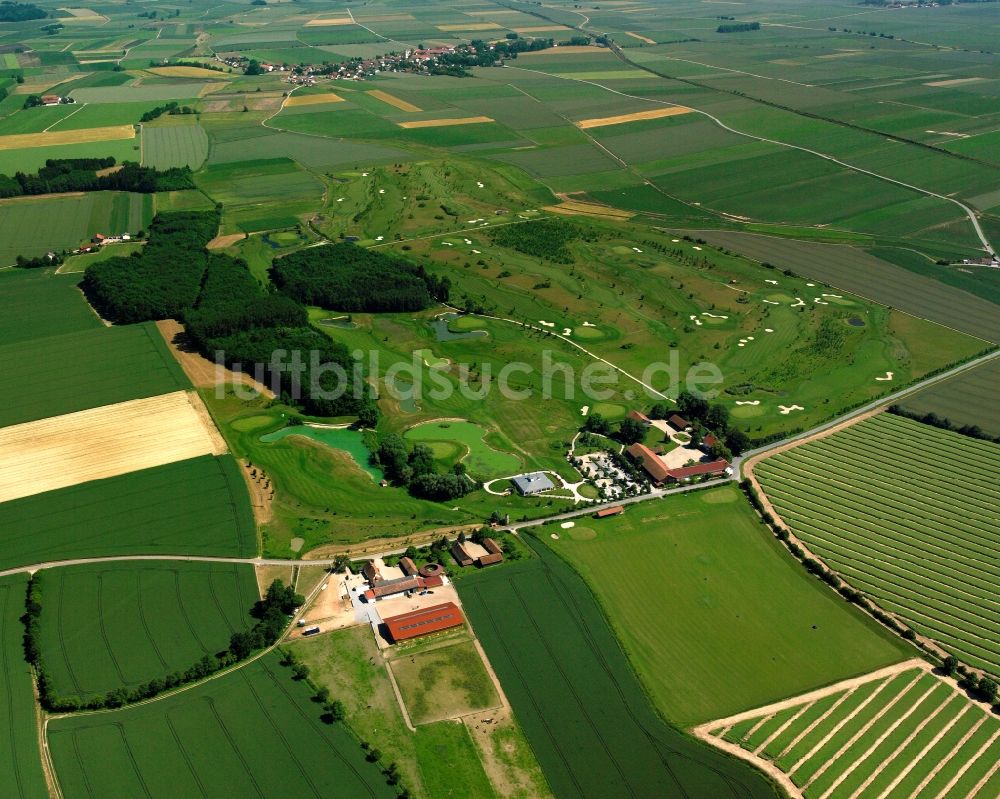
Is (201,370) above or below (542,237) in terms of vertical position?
below

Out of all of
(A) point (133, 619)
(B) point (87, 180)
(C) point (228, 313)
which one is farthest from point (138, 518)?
(B) point (87, 180)

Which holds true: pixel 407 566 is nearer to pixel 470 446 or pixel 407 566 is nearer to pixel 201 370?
pixel 470 446

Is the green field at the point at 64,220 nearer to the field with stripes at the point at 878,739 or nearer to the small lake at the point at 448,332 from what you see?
the small lake at the point at 448,332

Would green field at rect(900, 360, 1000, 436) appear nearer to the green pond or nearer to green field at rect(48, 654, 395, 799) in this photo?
the green pond

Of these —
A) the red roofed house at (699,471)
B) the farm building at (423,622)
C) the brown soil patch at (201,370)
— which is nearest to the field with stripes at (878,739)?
the farm building at (423,622)

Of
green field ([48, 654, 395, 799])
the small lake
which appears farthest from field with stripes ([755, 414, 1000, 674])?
green field ([48, 654, 395, 799])

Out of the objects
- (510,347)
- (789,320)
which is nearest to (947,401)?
(789,320)
